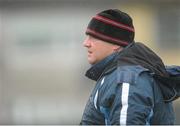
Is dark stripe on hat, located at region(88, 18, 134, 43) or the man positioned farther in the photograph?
dark stripe on hat, located at region(88, 18, 134, 43)

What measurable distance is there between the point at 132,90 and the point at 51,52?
3.00 m

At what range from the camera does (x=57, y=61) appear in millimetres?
4789

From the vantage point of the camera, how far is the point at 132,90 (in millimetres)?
1805

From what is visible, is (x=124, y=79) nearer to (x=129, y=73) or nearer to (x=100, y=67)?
(x=129, y=73)

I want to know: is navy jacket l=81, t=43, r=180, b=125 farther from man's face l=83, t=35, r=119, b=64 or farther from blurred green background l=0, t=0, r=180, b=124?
blurred green background l=0, t=0, r=180, b=124

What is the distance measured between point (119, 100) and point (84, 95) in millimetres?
3016

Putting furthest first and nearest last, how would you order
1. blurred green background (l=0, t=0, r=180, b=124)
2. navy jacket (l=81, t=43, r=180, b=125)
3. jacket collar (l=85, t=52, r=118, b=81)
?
1. blurred green background (l=0, t=0, r=180, b=124)
2. jacket collar (l=85, t=52, r=118, b=81)
3. navy jacket (l=81, t=43, r=180, b=125)

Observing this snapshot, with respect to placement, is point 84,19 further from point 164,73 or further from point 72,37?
point 164,73

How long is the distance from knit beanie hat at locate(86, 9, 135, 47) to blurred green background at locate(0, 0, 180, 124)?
261 cm

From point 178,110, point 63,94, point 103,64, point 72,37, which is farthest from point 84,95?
point 103,64

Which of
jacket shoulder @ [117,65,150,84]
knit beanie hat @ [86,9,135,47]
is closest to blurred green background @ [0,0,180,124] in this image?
knit beanie hat @ [86,9,135,47]

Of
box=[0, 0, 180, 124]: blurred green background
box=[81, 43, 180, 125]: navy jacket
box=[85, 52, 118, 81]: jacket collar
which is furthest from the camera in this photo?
box=[0, 0, 180, 124]: blurred green background

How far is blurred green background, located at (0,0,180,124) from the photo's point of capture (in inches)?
186

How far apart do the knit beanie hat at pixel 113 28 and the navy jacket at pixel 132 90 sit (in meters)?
0.06
